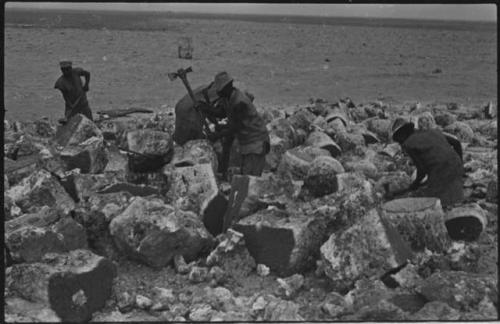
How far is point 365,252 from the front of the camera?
14.9 ft

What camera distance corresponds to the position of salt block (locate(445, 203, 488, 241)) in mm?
5285

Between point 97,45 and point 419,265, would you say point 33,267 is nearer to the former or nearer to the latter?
point 419,265

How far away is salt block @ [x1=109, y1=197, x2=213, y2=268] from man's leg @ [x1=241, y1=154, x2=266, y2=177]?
1.54 metres

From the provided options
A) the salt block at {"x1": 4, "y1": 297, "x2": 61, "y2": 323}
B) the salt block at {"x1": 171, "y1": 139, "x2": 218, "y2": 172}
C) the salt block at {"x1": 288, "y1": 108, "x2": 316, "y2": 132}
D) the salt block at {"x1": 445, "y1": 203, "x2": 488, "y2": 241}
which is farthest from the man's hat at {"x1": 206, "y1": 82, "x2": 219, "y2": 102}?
the salt block at {"x1": 4, "y1": 297, "x2": 61, "y2": 323}

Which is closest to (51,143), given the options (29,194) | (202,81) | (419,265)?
(29,194)

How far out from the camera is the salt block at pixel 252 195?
17.3 ft

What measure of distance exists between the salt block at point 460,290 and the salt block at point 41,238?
269 centimetres

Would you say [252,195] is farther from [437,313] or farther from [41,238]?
[437,313]

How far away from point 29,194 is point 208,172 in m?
1.68

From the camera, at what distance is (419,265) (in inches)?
184

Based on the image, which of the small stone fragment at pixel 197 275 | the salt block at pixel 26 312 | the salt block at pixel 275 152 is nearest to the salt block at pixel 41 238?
the salt block at pixel 26 312

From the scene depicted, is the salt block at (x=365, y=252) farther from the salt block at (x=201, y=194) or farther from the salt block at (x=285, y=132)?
the salt block at (x=285, y=132)

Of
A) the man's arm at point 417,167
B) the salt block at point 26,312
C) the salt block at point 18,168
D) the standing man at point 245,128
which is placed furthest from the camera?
the standing man at point 245,128

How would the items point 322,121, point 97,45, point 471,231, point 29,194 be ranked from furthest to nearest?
point 97,45 < point 322,121 < point 29,194 < point 471,231
